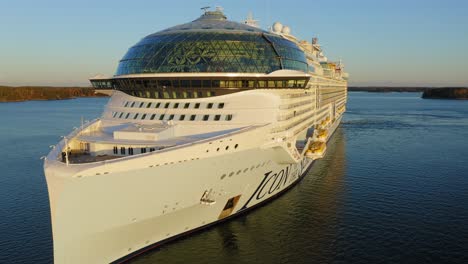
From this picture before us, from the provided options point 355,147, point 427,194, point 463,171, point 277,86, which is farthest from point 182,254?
point 355,147

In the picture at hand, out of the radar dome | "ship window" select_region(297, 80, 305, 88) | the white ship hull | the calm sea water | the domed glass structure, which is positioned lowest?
the calm sea water

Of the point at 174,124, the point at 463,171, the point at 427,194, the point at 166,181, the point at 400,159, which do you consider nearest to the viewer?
the point at 166,181

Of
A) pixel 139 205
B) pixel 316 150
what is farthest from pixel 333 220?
pixel 139 205

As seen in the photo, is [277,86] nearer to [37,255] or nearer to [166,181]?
[166,181]

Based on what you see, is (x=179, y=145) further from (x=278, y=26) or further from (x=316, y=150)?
(x=278, y=26)

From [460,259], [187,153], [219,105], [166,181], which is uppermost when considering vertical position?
[219,105]

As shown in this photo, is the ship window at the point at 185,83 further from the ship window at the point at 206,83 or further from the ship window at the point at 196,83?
the ship window at the point at 206,83

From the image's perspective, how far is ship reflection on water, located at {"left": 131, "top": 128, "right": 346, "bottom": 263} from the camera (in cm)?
2489

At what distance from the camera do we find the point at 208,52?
32.6 meters

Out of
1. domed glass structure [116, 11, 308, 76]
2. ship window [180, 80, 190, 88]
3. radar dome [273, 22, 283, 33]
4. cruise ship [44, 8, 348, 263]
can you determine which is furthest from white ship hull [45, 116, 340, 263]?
radar dome [273, 22, 283, 33]

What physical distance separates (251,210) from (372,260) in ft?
35.0

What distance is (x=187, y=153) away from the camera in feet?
74.6

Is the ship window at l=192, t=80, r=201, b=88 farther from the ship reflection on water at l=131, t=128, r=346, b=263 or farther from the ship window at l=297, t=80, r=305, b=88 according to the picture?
the ship reflection on water at l=131, t=128, r=346, b=263

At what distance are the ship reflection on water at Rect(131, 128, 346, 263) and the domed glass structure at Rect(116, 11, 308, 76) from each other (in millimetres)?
12574
